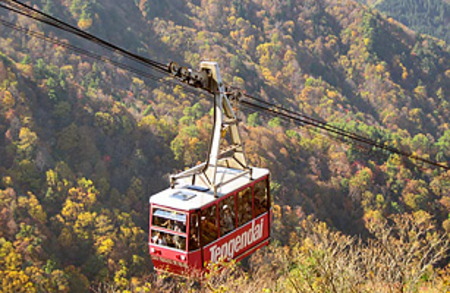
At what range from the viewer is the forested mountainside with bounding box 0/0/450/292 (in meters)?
52.1

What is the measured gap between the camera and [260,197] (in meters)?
18.5

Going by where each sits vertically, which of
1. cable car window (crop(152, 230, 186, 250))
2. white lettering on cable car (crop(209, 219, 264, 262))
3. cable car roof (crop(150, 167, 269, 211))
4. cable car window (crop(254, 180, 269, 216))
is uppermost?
cable car roof (crop(150, 167, 269, 211))

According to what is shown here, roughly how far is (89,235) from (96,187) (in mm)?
7928

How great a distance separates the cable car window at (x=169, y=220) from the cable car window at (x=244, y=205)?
2.08 meters

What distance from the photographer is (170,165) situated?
7781cm

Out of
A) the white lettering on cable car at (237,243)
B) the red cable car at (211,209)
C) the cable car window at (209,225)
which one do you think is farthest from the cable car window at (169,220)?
the white lettering on cable car at (237,243)

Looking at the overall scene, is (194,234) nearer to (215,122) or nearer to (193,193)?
(193,193)

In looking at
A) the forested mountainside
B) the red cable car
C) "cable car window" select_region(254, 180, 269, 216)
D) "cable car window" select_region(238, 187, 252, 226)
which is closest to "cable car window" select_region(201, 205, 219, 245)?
the red cable car

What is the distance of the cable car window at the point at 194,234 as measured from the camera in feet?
52.2

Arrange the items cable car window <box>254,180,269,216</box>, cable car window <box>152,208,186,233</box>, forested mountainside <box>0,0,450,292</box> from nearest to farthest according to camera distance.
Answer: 1. cable car window <box>152,208,186,233</box>
2. cable car window <box>254,180,269,216</box>
3. forested mountainside <box>0,0,450,292</box>

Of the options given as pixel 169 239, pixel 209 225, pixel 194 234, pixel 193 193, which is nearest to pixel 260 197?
pixel 209 225

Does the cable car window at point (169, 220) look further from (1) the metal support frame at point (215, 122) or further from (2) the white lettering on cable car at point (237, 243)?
(2) the white lettering on cable car at point (237, 243)

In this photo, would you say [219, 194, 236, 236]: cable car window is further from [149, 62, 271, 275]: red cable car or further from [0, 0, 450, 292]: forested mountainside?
[0, 0, 450, 292]: forested mountainside

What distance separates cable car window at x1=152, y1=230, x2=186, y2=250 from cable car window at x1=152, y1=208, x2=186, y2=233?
0.22 metres
